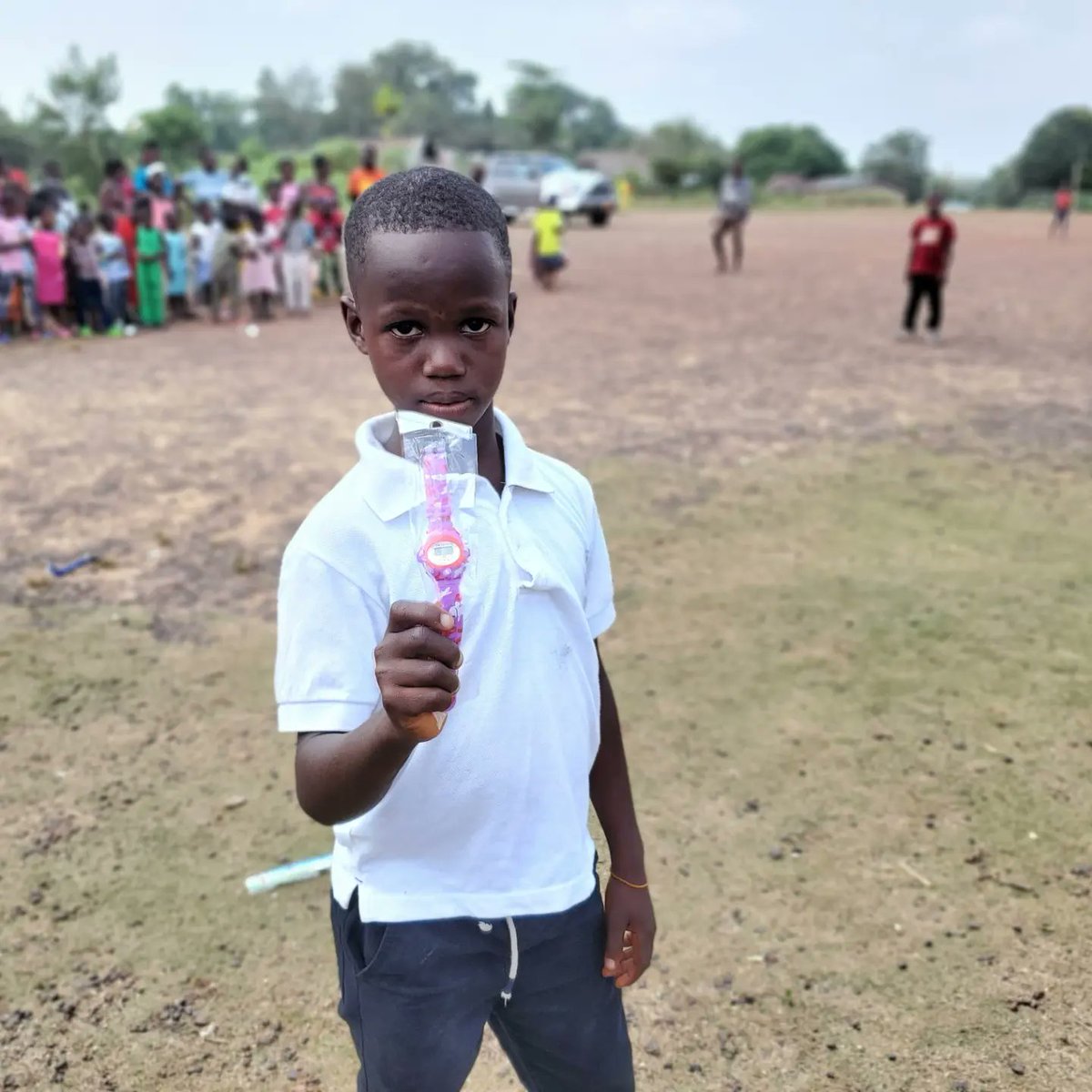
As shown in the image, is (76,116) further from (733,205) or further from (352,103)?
(352,103)

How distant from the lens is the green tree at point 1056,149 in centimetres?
5047

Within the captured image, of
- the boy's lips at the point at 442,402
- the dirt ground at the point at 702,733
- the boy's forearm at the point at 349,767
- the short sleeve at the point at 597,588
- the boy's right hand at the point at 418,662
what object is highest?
the boy's lips at the point at 442,402

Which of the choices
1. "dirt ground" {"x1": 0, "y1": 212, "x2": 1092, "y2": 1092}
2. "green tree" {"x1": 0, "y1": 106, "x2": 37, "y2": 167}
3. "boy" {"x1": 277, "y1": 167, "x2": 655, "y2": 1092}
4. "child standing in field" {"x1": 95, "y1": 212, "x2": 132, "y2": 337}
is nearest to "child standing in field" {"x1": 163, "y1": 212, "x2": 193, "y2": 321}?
"child standing in field" {"x1": 95, "y1": 212, "x2": 132, "y2": 337}

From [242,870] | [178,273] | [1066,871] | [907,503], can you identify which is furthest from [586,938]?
[178,273]

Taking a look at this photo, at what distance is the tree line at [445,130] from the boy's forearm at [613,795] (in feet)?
65.8

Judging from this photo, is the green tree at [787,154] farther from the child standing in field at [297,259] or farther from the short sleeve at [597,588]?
the short sleeve at [597,588]

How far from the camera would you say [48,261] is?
33.1 ft

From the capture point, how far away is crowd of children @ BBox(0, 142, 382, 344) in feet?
33.3

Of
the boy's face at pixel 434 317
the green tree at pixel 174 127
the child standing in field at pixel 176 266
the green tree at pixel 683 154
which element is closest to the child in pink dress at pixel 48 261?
the child standing in field at pixel 176 266

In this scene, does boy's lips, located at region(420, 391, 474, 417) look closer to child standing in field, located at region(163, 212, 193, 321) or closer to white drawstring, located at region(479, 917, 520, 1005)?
white drawstring, located at region(479, 917, 520, 1005)

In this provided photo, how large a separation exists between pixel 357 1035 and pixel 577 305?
11780 millimetres

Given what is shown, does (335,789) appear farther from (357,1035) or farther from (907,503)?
(907,503)

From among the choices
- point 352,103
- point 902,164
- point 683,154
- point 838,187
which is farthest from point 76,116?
point 352,103

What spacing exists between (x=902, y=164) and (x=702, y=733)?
78.9 meters
